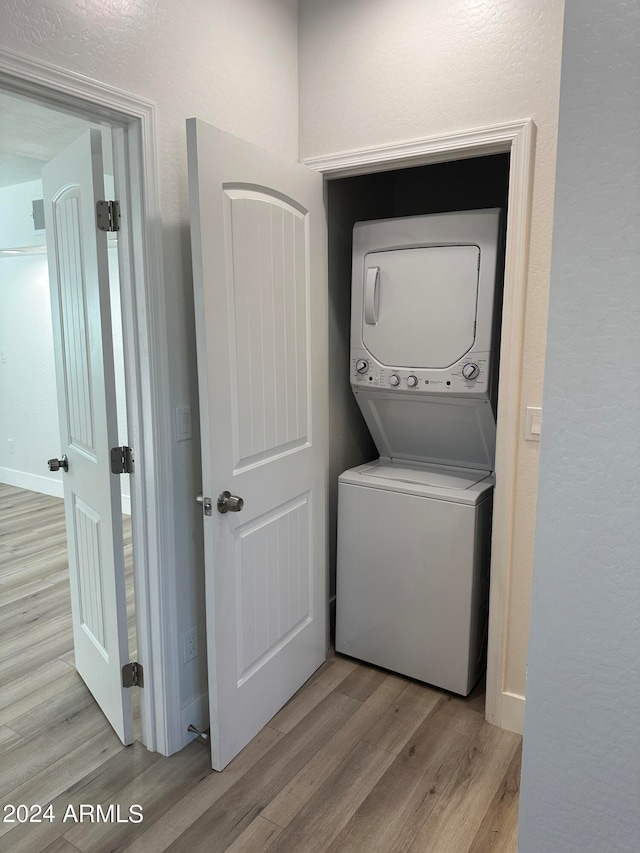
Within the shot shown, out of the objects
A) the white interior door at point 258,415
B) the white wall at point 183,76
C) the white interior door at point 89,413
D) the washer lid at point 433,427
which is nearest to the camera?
the white wall at point 183,76

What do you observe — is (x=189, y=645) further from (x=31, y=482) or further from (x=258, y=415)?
(x=31, y=482)

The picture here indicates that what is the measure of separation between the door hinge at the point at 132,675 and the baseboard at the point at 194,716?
18 cm

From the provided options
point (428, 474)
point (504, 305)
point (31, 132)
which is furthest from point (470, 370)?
point (31, 132)

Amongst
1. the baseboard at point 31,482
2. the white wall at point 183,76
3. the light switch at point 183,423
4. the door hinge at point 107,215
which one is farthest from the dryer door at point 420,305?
the baseboard at point 31,482

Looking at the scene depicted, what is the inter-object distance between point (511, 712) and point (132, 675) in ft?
4.45

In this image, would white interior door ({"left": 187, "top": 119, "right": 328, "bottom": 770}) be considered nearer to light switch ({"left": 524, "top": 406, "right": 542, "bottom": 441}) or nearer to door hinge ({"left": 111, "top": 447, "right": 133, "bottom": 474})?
door hinge ({"left": 111, "top": 447, "right": 133, "bottom": 474})

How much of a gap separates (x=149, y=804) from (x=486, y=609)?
4.58 ft

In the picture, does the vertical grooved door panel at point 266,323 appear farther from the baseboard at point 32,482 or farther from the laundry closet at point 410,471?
the baseboard at point 32,482

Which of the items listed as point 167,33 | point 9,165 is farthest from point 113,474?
point 9,165

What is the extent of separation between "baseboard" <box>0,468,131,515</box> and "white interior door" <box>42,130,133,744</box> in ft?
9.92

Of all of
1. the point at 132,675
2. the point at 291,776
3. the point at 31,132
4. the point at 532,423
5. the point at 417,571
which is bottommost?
the point at 291,776

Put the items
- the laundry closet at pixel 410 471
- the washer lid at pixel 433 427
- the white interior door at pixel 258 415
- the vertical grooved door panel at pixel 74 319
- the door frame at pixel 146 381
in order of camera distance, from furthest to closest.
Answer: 1. the washer lid at pixel 433 427
2. the laundry closet at pixel 410 471
3. the vertical grooved door panel at pixel 74 319
4. the white interior door at pixel 258 415
5. the door frame at pixel 146 381

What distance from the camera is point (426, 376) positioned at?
2.37 meters

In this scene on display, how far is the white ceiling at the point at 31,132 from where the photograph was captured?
8.71 feet
